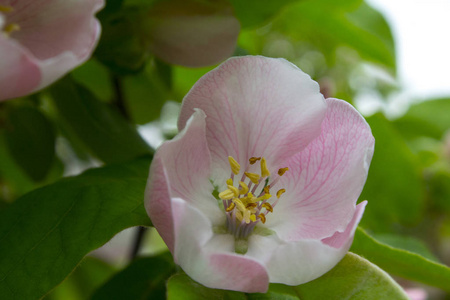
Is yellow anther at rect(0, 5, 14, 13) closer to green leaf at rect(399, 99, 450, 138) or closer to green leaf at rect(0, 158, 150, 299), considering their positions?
green leaf at rect(0, 158, 150, 299)

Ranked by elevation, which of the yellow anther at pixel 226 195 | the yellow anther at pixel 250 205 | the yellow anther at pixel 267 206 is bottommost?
the yellow anther at pixel 250 205

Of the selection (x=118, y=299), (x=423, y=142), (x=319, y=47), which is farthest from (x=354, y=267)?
(x=319, y=47)

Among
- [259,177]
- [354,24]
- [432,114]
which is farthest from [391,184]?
[259,177]

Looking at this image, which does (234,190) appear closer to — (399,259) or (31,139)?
(399,259)

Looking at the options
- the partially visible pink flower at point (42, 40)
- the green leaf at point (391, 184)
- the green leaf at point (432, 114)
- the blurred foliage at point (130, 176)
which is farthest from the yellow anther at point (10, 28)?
the green leaf at point (432, 114)

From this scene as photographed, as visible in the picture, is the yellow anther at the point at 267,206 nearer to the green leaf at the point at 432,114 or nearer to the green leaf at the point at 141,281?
the green leaf at the point at 141,281
